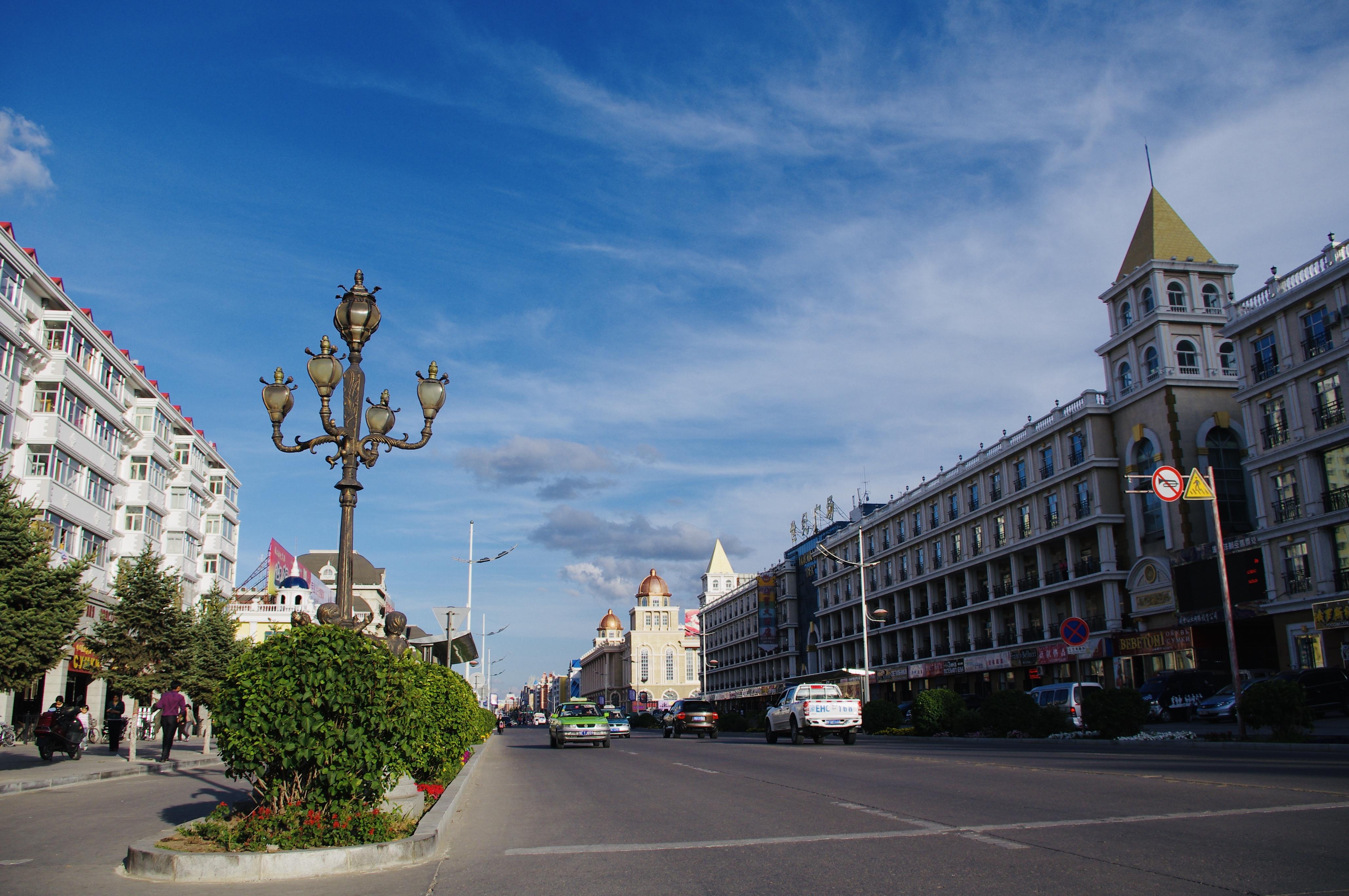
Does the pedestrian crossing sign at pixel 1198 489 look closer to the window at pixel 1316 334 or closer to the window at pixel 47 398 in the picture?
the window at pixel 1316 334

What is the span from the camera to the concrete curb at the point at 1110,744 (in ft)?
62.0

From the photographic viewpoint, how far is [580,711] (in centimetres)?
3734

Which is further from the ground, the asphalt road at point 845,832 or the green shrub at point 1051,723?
the asphalt road at point 845,832

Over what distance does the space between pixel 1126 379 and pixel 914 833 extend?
1836 inches

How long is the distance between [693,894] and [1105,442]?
161ft

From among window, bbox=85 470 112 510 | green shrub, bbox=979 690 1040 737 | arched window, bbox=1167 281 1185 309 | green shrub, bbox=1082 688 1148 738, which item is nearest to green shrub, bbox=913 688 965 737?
green shrub, bbox=979 690 1040 737

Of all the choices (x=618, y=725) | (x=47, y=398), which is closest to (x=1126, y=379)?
(x=618, y=725)

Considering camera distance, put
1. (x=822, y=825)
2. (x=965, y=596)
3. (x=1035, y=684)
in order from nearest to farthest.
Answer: (x=822, y=825) < (x=1035, y=684) < (x=965, y=596)

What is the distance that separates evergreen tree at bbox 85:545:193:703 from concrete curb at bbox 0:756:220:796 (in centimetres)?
252

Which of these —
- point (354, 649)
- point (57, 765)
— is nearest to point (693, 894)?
point (354, 649)

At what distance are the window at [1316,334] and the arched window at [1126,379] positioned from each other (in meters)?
11.5

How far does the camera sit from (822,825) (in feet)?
30.5

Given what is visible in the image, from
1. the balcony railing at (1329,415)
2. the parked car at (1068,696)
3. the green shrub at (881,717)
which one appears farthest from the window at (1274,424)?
the green shrub at (881,717)

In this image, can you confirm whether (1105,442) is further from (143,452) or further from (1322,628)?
(143,452)
